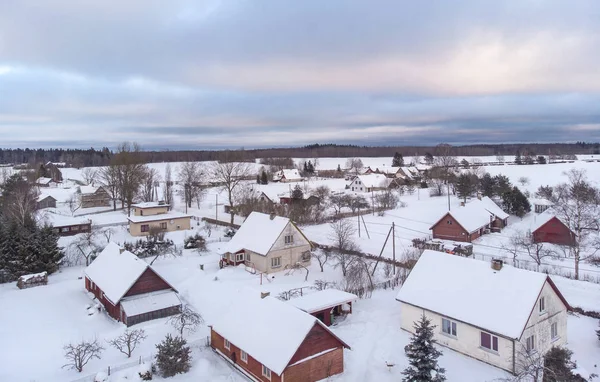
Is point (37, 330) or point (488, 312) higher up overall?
point (488, 312)

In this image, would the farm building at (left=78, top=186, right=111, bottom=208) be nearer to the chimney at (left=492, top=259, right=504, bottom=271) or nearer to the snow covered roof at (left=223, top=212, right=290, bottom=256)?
the snow covered roof at (left=223, top=212, right=290, bottom=256)

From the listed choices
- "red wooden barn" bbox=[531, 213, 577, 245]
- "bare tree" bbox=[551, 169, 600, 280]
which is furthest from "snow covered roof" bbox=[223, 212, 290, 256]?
"red wooden barn" bbox=[531, 213, 577, 245]

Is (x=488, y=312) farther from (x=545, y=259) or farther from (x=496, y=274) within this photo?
(x=545, y=259)

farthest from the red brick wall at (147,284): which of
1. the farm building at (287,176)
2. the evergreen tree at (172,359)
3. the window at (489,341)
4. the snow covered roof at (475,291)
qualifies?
the farm building at (287,176)

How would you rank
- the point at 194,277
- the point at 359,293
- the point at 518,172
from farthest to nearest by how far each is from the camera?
the point at 518,172 → the point at 194,277 → the point at 359,293

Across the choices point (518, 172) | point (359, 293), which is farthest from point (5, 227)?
point (518, 172)

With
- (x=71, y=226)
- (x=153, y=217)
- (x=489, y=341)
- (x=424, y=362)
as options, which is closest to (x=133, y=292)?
(x=424, y=362)

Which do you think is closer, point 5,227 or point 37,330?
point 37,330
